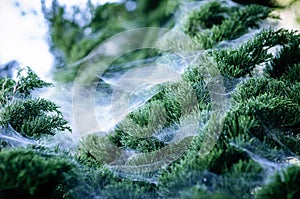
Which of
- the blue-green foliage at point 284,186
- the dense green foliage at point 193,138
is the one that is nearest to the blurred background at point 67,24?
the dense green foliage at point 193,138

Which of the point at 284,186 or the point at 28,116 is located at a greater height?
the point at 28,116

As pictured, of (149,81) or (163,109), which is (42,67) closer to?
(149,81)

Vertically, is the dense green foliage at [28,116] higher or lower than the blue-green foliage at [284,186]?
higher

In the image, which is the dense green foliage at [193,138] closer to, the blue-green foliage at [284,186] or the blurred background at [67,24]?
the blue-green foliage at [284,186]

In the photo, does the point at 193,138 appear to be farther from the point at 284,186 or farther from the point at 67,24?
the point at 67,24

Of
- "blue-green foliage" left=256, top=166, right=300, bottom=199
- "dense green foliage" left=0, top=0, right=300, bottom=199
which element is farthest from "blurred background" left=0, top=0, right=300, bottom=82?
"blue-green foliage" left=256, top=166, right=300, bottom=199

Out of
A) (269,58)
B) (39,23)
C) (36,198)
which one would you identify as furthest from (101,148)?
(39,23)

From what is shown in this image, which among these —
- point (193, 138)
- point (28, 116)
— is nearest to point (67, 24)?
point (28, 116)

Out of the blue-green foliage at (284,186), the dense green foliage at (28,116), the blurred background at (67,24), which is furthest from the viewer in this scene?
the blurred background at (67,24)
